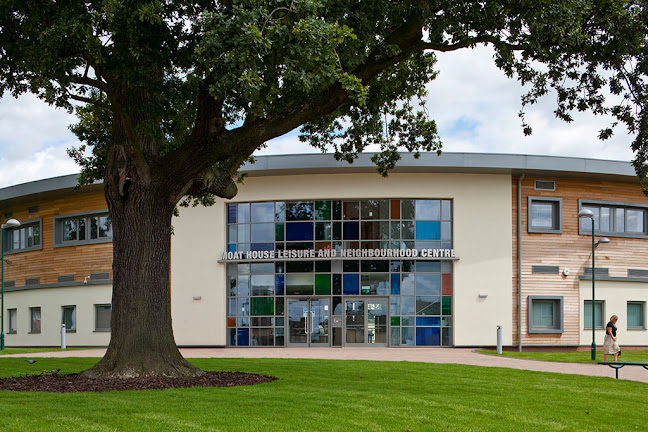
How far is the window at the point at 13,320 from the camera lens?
3747 cm

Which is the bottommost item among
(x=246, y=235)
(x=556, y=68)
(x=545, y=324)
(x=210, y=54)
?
(x=545, y=324)

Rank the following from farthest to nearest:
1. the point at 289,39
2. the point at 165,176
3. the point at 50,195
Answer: the point at 50,195 → the point at 165,176 → the point at 289,39

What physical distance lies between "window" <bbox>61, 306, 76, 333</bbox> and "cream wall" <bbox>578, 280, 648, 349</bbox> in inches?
900

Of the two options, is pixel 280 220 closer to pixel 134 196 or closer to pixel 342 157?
pixel 342 157

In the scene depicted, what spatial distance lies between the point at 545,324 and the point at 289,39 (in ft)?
75.8

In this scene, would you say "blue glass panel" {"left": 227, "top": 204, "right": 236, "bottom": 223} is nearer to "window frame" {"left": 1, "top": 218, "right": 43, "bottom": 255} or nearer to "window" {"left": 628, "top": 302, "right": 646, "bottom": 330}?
"window frame" {"left": 1, "top": 218, "right": 43, "bottom": 255}

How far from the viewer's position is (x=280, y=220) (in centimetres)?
3120

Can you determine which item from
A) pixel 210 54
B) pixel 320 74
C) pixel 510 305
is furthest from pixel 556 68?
pixel 510 305

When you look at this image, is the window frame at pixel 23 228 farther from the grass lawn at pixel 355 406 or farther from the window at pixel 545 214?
the grass lawn at pixel 355 406

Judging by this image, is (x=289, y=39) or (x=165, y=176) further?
(x=165, y=176)

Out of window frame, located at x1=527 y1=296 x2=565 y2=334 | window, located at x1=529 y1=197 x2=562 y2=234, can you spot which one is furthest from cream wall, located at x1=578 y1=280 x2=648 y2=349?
window, located at x1=529 y1=197 x2=562 y2=234

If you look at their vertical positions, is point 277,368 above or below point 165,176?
below

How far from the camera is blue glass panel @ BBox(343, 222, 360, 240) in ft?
101

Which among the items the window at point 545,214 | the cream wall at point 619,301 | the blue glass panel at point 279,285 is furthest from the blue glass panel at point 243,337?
the cream wall at point 619,301
